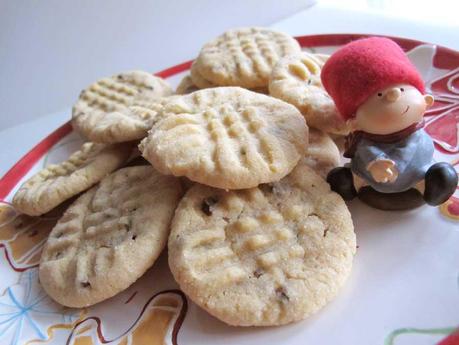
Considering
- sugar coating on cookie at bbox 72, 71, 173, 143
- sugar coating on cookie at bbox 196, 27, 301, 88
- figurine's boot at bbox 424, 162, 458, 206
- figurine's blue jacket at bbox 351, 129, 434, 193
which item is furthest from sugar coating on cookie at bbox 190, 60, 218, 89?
figurine's boot at bbox 424, 162, 458, 206

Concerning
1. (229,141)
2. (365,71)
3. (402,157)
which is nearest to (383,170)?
(402,157)

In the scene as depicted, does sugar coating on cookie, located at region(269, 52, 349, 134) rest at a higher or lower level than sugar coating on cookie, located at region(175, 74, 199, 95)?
A: higher

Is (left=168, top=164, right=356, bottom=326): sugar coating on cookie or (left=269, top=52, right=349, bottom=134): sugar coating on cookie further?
(left=269, top=52, right=349, bottom=134): sugar coating on cookie

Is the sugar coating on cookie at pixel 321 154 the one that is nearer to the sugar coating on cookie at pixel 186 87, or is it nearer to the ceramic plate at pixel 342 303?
the ceramic plate at pixel 342 303

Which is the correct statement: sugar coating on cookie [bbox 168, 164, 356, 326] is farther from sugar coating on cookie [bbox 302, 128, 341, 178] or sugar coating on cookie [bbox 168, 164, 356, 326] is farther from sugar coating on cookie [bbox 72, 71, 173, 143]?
sugar coating on cookie [bbox 72, 71, 173, 143]

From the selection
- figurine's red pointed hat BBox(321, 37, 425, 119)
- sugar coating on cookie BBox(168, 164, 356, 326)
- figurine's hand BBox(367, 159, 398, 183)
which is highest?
figurine's red pointed hat BBox(321, 37, 425, 119)

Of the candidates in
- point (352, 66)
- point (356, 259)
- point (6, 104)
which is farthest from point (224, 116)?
point (6, 104)

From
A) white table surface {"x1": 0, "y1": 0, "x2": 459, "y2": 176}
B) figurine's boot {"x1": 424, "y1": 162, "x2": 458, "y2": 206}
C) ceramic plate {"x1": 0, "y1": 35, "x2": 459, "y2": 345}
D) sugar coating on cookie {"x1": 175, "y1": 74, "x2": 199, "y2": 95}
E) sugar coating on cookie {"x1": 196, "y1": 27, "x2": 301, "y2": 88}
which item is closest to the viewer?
ceramic plate {"x1": 0, "y1": 35, "x2": 459, "y2": 345}

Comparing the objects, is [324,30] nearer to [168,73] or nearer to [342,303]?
[168,73]
